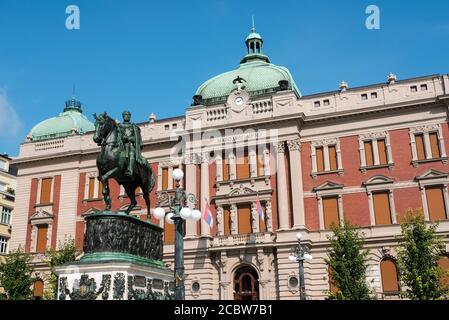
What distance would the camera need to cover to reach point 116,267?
1188cm

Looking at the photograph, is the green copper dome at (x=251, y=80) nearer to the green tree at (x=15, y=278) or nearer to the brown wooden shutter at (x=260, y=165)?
the brown wooden shutter at (x=260, y=165)

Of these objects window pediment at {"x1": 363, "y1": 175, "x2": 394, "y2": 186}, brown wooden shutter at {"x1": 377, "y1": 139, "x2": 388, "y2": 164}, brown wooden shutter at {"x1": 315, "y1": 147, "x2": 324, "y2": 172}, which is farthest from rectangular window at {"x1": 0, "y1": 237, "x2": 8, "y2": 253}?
brown wooden shutter at {"x1": 377, "y1": 139, "x2": 388, "y2": 164}

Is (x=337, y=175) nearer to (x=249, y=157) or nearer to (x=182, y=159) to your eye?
(x=249, y=157)

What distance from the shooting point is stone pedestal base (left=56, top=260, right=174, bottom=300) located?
1179cm

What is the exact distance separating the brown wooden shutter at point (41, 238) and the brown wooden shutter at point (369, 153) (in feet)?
84.9

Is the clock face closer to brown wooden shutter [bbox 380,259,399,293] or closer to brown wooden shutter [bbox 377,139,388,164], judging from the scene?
brown wooden shutter [bbox 377,139,388,164]

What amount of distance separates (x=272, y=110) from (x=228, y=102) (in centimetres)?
352

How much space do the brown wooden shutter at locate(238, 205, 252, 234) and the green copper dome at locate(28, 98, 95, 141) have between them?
1750cm

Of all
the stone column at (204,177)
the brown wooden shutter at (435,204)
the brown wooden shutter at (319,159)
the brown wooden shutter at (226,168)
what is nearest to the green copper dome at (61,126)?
the stone column at (204,177)

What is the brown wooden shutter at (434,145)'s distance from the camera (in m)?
32.5
